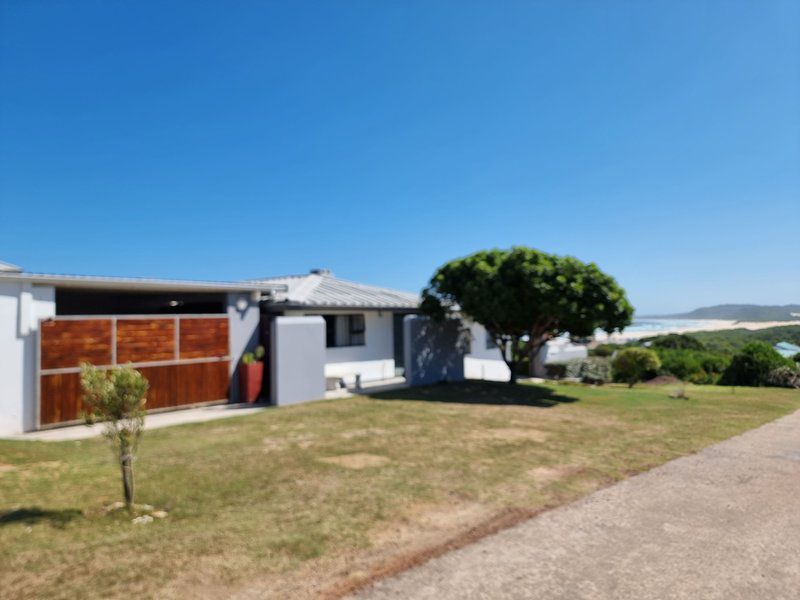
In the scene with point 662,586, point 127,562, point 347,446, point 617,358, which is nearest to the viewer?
point 662,586

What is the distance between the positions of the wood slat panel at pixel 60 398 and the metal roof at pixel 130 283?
2168mm

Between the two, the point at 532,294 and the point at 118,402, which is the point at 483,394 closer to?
the point at 532,294

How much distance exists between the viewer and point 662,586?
3820 mm

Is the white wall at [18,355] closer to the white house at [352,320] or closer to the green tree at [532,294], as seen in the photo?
the white house at [352,320]

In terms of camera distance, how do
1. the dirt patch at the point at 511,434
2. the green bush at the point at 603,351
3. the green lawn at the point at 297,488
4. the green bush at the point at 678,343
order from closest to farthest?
the green lawn at the point at 297,488, the dirt patch at the point at 511,434, the green bush at the point at 603,351, the green bush at the point at 678,343

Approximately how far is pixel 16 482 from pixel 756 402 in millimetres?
18076

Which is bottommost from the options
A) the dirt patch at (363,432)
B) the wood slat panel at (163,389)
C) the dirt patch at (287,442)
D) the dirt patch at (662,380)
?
the dirt patch at (662,380)

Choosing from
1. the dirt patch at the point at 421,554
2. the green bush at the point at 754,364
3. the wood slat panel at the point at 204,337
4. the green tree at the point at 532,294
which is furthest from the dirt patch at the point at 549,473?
the green bush at the point at 754,364

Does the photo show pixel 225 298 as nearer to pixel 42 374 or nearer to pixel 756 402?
pixel 42 374

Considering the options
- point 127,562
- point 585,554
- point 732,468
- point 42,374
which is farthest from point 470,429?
point 42,374

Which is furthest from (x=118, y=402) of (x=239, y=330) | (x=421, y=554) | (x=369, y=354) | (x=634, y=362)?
(x=634, y=362)

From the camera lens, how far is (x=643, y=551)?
442 cm

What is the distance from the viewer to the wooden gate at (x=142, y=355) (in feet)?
34.2

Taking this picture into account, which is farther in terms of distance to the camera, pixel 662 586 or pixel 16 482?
pixel 16 482
